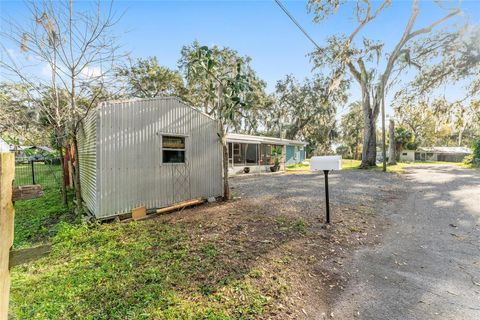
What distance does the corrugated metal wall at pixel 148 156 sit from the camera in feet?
18.8

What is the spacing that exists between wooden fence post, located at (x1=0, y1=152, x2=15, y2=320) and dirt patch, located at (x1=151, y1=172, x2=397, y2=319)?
213 cm

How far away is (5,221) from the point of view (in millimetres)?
1364

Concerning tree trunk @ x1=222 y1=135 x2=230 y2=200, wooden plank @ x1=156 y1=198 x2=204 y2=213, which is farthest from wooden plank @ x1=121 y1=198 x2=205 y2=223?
tree trunk @ x1=222 y1=135 x2=230 y2=200

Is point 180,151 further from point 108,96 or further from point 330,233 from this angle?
point 330,233

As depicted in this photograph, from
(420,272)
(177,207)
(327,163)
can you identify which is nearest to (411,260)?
(420,272)

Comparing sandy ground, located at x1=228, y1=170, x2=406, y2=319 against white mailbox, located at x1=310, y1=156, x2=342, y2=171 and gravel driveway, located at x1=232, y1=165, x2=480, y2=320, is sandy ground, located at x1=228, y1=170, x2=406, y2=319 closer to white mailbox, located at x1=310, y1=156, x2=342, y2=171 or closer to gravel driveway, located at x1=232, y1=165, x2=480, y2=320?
gravel driveway, located at x1=232, y1=165, x2=480, y2=320

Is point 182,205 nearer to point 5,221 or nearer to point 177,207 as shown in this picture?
point 177,207

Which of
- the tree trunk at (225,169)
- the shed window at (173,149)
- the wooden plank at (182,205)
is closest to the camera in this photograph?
the wooden plank at (182,205)

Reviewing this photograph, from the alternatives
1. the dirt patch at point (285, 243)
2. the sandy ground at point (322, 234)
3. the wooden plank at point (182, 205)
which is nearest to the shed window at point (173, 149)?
the wooden plank at point (182, 205)

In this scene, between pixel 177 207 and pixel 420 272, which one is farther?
pixel 177 207

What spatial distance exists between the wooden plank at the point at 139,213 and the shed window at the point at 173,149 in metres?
1.47

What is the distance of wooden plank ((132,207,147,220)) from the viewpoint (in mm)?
6086

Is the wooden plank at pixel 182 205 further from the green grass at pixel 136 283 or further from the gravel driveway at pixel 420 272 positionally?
the gravel driveway at pixel 420 272

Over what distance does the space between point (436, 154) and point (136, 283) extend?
187 feet
